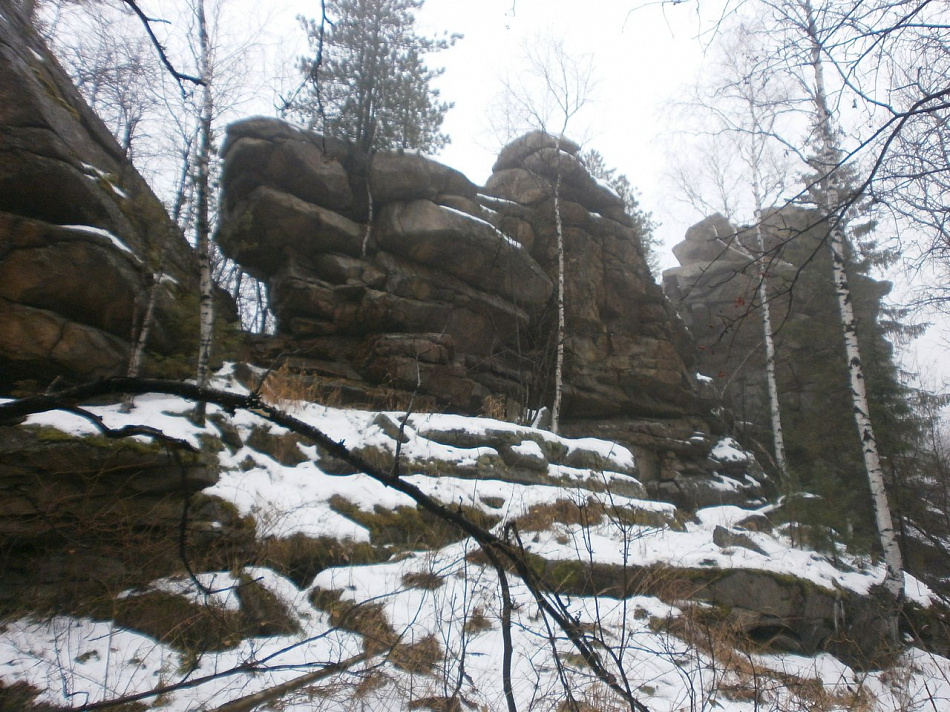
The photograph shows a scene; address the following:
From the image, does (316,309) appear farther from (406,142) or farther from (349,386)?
(406,142)

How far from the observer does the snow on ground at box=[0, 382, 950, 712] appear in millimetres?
2795

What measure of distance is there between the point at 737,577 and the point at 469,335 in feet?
29.3

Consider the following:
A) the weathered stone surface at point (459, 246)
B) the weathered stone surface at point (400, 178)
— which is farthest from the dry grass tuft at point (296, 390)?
the weathered stone surface at point (400, 178)

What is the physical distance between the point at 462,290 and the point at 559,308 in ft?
8.86

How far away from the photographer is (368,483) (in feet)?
22.3

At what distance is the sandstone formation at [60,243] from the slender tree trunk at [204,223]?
895mm

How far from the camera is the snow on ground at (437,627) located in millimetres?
2795

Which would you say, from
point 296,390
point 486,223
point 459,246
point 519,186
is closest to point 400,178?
point 459,246

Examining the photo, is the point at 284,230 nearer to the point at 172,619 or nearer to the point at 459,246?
the point at 459,246

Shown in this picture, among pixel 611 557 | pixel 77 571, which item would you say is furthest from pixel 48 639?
pixel 611 557

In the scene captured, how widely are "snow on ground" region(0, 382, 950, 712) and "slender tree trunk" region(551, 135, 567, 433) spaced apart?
352cm

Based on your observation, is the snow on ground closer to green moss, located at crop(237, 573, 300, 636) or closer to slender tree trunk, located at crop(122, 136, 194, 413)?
green moss, located at crop(237, 573, 300, 636)

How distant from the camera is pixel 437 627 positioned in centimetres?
360

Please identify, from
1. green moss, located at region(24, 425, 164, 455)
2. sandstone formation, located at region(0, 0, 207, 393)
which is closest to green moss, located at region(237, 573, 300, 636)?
green moss, located at region(24, 425, 164, 455)
